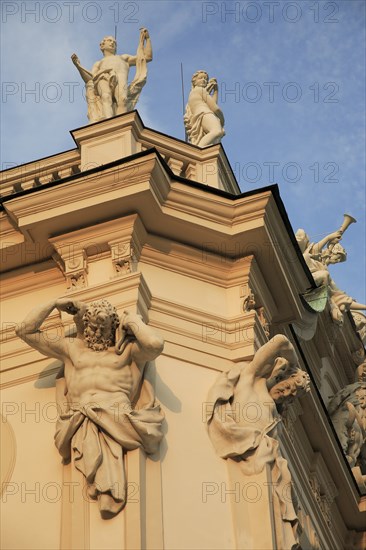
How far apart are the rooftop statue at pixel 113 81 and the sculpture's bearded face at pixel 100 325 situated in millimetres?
3629

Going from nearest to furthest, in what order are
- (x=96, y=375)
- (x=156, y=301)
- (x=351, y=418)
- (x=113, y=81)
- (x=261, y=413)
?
(x=96, y=375)
(x=261, y=413)
(x=156, y=301)
(x=113, y=81)
(x=351, y=418)

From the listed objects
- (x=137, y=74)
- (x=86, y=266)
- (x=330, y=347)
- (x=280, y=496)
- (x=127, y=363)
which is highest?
(x=137, y=74)

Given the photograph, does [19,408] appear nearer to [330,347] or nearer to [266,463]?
[266,463]

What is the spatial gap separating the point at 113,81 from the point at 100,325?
443cm

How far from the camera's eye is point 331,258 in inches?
864

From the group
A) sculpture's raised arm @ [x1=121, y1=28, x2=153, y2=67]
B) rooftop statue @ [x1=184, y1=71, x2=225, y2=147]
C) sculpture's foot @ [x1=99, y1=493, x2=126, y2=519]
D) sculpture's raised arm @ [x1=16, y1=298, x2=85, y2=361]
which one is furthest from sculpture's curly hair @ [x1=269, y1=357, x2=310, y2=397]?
sculpture's raised arm @ [x1=121, y1=28, x2=153, y2=67]

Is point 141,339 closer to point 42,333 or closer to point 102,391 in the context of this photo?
point 102,391

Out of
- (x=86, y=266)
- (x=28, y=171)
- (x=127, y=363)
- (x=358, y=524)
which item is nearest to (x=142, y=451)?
(x=127, y=363)

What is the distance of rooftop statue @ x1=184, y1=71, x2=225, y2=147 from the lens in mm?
18422

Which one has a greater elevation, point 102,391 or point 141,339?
point 141,339

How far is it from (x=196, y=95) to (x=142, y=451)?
6391 mm

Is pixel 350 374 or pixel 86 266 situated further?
pixel 350 374

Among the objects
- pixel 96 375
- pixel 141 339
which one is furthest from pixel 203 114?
pixel 96 375

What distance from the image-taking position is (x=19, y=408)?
15219mm
